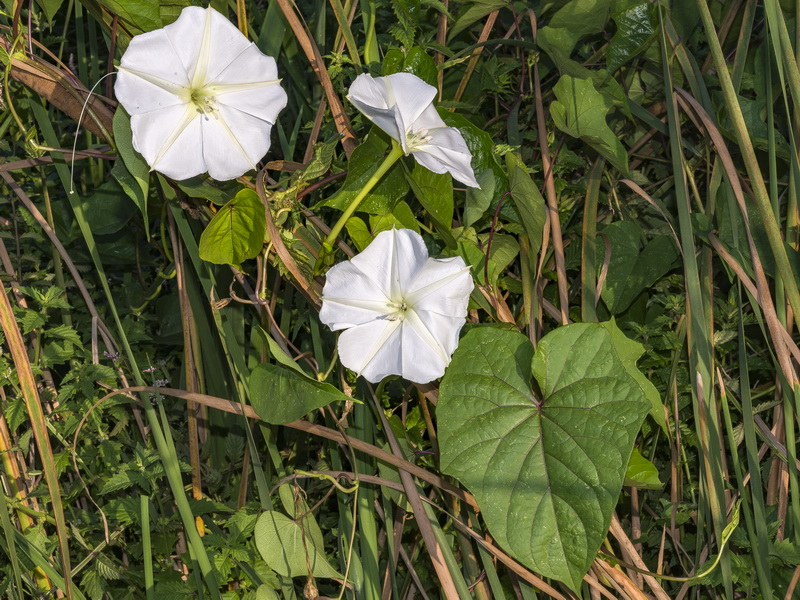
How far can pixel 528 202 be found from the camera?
3.76 ft

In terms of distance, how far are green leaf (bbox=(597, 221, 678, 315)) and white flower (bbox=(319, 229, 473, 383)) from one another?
40cm

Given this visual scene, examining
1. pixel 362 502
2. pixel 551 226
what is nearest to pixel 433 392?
pixel 362 502

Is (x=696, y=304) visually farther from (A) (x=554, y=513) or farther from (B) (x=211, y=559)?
(B) (x=211, y=559)

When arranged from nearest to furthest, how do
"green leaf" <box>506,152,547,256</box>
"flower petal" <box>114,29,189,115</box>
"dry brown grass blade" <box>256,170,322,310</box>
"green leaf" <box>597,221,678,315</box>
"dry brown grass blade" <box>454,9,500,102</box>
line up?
"flower petal" <box>114,29,189,115</box> < "dry brown grass blade" <box>256,170,322,310</box> < "green leaf" <box>506,152,547,256</box> < "green leaf" <box>597,221,678,315</box> < "dry brown grass blade" <box>454,9,500,102</box>

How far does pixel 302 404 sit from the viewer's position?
973 mm

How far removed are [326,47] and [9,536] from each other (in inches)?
39.5

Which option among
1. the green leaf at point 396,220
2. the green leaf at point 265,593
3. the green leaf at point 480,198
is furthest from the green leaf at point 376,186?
the green leaf at point 265,593

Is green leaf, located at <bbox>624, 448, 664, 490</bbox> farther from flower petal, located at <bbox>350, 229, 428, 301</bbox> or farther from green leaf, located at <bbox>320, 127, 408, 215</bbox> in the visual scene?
green leaf, located at <bbox>320, 127, 408, 215</bbox>

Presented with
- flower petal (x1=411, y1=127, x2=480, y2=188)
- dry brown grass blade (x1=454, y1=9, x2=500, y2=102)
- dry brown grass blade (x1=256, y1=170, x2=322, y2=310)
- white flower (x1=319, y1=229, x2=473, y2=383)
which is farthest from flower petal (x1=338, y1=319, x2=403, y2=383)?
dry brown grass blade (x1=454, y1=9, x2=500, y2=102)

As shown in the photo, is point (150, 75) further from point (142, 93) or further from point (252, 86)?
point (252, 86)

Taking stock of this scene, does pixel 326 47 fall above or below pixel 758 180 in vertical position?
above

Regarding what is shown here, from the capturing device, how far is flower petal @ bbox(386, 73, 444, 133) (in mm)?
1000

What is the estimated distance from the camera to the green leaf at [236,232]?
39.2 inches

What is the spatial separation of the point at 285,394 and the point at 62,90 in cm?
55
